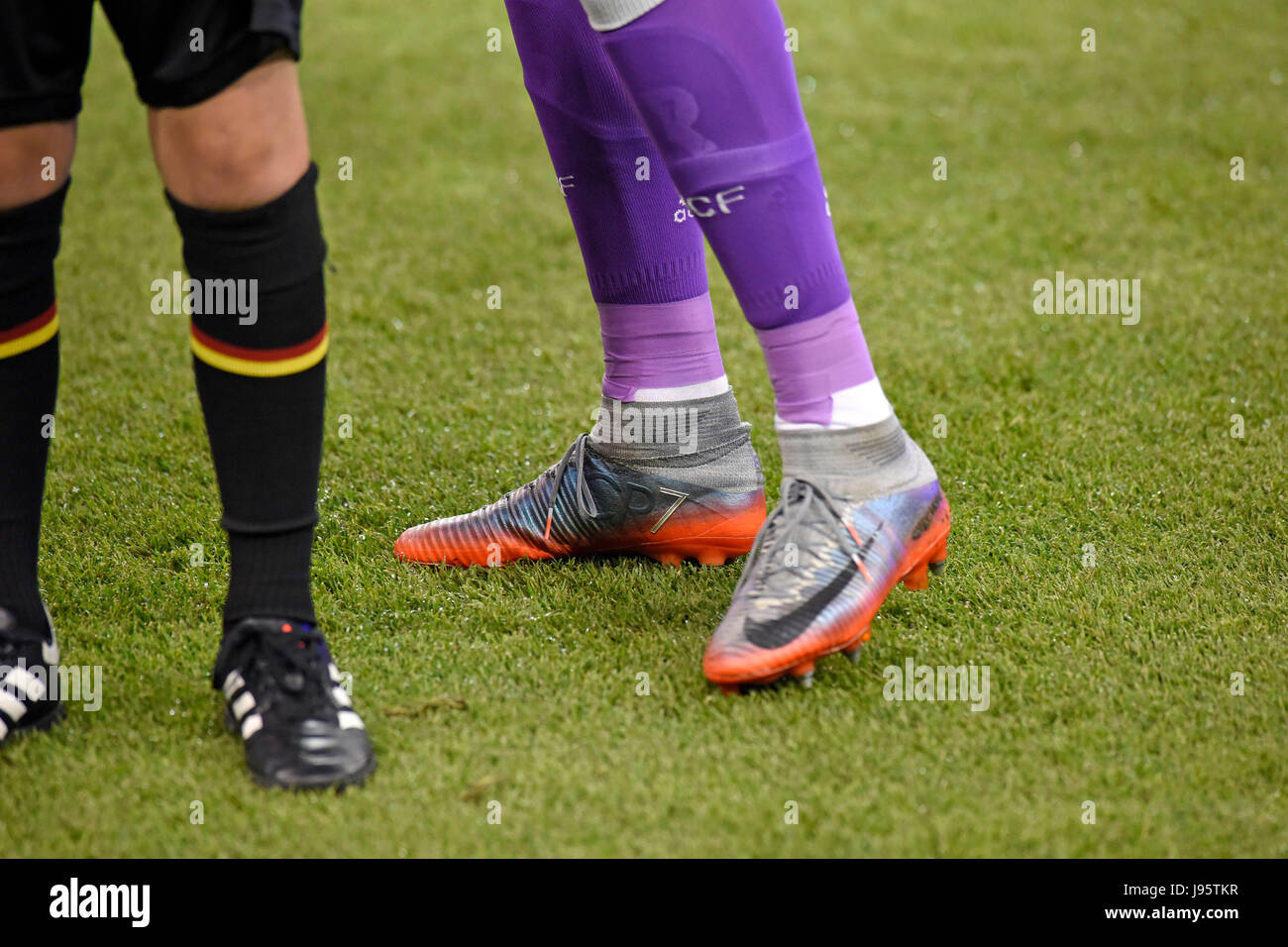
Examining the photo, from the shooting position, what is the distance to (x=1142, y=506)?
1592mm

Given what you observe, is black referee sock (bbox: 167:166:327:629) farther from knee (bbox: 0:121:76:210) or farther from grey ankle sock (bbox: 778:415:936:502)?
grey ankle sock (bbox: 778:415:936:502)

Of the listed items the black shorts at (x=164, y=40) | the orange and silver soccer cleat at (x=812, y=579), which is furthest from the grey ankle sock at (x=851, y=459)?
the black shorts at (x=164, y=40)

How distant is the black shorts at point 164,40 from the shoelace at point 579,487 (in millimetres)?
602

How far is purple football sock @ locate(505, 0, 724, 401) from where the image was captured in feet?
4.54

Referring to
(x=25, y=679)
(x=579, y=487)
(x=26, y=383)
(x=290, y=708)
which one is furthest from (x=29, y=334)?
(x=579, y=487)

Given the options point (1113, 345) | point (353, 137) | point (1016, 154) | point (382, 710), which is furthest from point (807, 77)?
point (382, 710)

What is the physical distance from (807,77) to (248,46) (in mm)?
3076

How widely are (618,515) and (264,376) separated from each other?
1.64 feet

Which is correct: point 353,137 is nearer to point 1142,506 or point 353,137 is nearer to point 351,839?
point 1142,506

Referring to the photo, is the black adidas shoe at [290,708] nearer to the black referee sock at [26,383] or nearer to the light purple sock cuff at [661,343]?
the black referee sock at [26,383]

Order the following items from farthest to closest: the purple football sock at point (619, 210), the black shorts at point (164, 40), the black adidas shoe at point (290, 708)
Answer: the purple football sock at point (619, 210) < the black adidas shoe at point (290, 708) < the black shorts at point (164, 40)

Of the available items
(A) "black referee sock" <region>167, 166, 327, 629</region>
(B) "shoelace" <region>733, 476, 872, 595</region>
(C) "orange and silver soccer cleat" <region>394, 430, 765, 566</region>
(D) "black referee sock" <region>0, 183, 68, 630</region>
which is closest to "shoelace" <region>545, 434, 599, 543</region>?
(C) "orange and silver soccer cleat" <region>394, 430, 765, 566</region>

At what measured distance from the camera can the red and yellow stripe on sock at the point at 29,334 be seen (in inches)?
45.5

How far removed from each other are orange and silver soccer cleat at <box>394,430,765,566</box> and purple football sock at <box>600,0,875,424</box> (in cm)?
24
